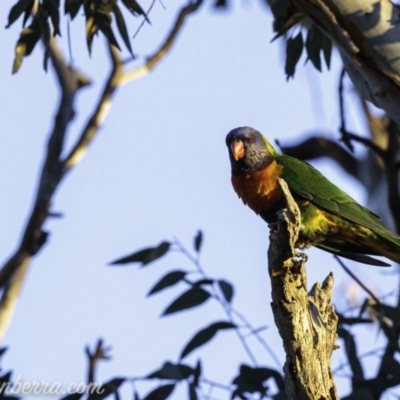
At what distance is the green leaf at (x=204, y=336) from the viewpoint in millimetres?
3914

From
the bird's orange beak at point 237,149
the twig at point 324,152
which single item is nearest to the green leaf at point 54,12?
the bird's orange beak at point 237,149

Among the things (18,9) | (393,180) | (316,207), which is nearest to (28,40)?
(18,9)

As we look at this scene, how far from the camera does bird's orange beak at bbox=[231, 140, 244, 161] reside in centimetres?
390

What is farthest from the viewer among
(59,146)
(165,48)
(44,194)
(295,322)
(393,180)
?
(165,48)

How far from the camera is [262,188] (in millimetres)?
3766

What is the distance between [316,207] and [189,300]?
2.28 ft

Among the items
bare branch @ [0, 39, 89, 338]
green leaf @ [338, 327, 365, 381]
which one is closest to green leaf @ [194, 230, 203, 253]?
green leaf @ [338, 327, 365, 381]

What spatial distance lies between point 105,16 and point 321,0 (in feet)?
3.07

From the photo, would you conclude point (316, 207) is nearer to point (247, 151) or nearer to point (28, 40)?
point (247, 151)

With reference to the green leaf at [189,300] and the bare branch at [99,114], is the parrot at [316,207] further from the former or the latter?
the bare branch at [99,114]

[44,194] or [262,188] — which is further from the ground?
[44,194]

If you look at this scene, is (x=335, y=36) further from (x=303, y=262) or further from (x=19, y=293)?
(x=19, y=293)

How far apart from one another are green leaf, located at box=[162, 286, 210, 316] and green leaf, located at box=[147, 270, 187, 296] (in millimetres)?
72

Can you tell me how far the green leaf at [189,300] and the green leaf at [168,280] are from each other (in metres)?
0.07
